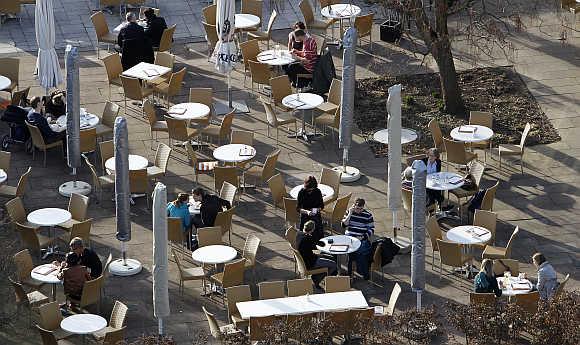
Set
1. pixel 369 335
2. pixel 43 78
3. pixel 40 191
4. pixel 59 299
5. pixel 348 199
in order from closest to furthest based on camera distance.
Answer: pixel 369 335 < pixel 59 299 < pixel 348 199 < pixel 40 191 < pixel 43 78

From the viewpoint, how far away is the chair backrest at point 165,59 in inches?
1262

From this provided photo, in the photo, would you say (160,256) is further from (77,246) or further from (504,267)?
(504,267)

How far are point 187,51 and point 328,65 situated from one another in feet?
13.8

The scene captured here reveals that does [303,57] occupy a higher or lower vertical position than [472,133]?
higher

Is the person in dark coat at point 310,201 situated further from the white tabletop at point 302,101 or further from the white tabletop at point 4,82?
the white tabletop at point 4,82

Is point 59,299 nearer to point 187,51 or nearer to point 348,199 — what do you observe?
point 348,199

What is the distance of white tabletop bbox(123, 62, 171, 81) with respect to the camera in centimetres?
3141

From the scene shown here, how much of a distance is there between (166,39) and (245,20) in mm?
2119

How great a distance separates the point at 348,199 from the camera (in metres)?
→ 26.8

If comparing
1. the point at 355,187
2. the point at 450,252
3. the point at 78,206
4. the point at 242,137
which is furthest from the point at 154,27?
the point at 450,252

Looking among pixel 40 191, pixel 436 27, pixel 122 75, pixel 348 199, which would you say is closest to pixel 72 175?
pixel 40 191

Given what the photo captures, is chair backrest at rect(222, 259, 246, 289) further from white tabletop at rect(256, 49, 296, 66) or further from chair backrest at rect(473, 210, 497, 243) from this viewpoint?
white tabletop at rect(256, 49, 296, 66)

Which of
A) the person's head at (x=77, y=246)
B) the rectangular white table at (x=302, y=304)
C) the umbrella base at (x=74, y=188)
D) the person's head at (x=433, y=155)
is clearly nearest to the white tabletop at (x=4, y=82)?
the umbrella base at (x=74, y=188)

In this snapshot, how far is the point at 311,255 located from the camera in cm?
2538
